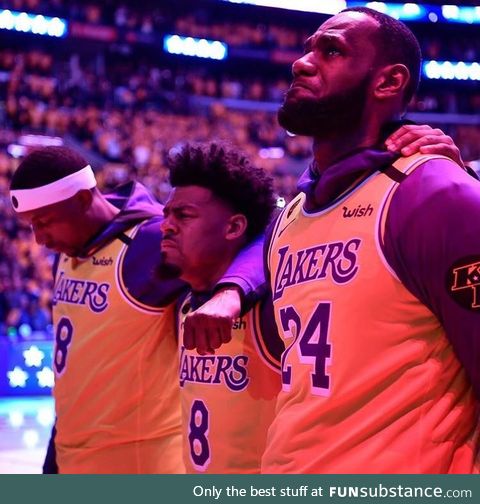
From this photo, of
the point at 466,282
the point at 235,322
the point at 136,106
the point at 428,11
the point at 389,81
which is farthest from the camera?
the point at 428,11

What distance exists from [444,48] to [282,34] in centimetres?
599

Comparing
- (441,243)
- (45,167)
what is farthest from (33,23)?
(441,243)

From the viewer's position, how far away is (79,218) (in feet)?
11.3

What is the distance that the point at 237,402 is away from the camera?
2.50m

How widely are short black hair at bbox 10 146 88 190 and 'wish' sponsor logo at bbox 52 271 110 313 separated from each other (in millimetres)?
411

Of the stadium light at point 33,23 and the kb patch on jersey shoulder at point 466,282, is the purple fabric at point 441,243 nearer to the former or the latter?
the kb patch on jersey shoulder at point 466,282

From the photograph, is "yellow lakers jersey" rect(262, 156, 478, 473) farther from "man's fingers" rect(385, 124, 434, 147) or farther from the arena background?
the arena background

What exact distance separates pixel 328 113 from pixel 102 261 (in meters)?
1.61

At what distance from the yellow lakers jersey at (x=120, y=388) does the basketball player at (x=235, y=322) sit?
0.23 m

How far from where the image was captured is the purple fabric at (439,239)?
1687 mm

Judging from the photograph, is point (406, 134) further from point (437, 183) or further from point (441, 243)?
point (441, 243)

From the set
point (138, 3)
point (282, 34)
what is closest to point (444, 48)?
point (282, 34)

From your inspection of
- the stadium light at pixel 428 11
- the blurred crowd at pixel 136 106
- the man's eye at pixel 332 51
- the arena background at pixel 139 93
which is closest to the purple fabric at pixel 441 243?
the man's eye at pixel 332 51
